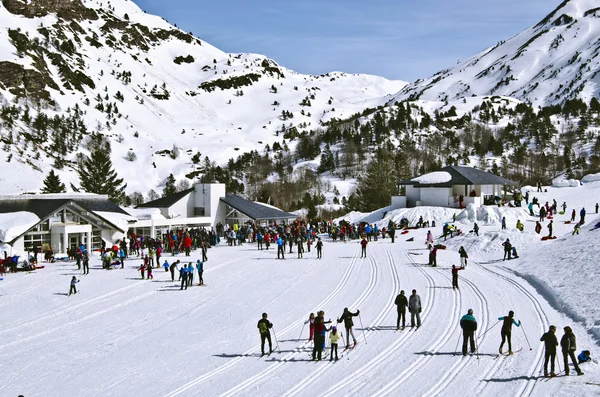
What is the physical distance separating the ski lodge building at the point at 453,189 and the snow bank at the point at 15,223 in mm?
29129

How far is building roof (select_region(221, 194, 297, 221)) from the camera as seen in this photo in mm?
42188

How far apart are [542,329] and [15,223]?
2727cm

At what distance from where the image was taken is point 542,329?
48.7 feet

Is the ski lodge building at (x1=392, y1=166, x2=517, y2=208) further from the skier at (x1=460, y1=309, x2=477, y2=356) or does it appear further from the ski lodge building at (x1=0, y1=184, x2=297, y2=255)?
the skier at (x1=460, y1=309, x2=477, y2=356)

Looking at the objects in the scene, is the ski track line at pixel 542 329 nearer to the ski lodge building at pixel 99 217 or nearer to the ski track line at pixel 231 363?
the ski track line at pixel 231 363

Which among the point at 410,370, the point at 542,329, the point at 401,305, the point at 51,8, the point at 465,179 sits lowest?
the point at 410,370

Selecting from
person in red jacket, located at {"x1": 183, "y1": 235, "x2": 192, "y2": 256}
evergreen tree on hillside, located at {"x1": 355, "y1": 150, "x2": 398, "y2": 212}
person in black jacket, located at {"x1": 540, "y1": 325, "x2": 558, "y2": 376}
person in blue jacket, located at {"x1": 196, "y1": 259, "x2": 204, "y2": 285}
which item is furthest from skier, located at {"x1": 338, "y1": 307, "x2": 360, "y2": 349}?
evergreen tree on hillside, located at {"x1": 355, "y1": 150, "x2": 398, "y2": 212}

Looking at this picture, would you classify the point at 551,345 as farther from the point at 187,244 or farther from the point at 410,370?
the point at 187,244

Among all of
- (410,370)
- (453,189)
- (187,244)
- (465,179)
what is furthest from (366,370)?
(453,189)

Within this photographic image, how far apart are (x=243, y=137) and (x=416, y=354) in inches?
5022

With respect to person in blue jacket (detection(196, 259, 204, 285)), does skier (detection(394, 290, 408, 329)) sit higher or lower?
lower

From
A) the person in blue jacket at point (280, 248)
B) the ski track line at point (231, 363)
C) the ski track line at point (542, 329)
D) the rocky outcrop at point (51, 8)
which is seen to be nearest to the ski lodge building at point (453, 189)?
the person in blue jacket at point (280, 248)

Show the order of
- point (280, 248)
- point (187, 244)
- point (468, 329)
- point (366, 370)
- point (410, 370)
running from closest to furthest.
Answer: point (410, 370) < point (366, 370) < point (468, 329) < point (280, 248) < point (187, 244)

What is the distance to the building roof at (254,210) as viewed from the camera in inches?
1661
